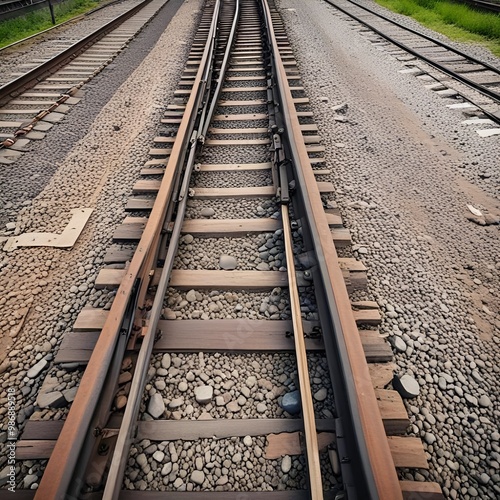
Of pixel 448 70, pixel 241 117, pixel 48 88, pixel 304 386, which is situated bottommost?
pixel 304 386

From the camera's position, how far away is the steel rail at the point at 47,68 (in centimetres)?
603

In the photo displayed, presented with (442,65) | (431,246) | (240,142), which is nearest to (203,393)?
(431,246)

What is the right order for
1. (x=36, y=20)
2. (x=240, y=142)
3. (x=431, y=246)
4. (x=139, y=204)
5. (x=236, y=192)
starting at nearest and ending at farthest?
(x=431, y=246), (x=139, y=204), (x=236, y=192), (x=240, y=142), (x=36, y=20)

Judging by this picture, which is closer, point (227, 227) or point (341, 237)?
point (341, 237)

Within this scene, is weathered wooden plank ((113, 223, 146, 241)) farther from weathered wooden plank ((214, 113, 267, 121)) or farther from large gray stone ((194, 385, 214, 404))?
weathered wooden plank ((214, 113, 267, 121))

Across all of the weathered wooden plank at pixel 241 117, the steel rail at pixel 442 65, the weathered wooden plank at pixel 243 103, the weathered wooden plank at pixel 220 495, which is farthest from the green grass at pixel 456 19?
the weathered wooden plank at pixel 220 495

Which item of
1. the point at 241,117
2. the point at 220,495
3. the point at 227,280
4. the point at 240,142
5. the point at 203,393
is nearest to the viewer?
the point at 220,495

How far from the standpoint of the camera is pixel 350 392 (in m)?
1.71

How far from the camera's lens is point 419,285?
8.77 ft

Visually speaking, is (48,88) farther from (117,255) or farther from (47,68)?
(117,255)

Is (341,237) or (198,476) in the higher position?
(341,237)

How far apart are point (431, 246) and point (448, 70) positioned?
5.70 meters

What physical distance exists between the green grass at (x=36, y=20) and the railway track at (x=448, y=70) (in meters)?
10.2

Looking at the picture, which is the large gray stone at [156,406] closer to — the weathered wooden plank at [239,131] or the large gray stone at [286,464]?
the large gray stone at [286,464]
